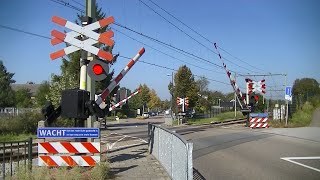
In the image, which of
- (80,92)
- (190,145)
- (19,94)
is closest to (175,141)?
(190,145)

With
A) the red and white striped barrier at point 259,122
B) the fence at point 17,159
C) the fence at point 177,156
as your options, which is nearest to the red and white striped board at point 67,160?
the fence at point 17,159

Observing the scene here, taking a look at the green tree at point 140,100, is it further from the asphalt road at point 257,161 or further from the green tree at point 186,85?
the asphalt road at point 257,161

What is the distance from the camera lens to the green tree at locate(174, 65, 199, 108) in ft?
222

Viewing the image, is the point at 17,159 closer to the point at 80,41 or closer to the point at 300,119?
the point at 80,41

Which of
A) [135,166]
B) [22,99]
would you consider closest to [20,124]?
[135,166]

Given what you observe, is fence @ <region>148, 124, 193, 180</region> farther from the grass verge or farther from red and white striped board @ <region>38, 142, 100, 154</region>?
red and white striped board @ <region>38, 142, 100, 154</region>

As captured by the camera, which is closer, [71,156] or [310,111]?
[71,156]

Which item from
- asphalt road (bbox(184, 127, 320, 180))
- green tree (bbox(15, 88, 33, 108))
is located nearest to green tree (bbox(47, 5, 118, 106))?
asphalt road (bbox(184, 127, 320, 180))

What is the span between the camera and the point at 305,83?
87750mm

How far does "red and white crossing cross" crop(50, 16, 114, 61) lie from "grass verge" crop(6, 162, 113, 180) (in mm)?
2688

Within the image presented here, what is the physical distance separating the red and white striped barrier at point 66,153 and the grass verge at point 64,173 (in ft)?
0.57

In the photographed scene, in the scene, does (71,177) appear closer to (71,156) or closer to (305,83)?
(71,156)

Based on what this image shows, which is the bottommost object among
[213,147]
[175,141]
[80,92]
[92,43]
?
[213,147]

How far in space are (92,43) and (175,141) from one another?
3480 mm
